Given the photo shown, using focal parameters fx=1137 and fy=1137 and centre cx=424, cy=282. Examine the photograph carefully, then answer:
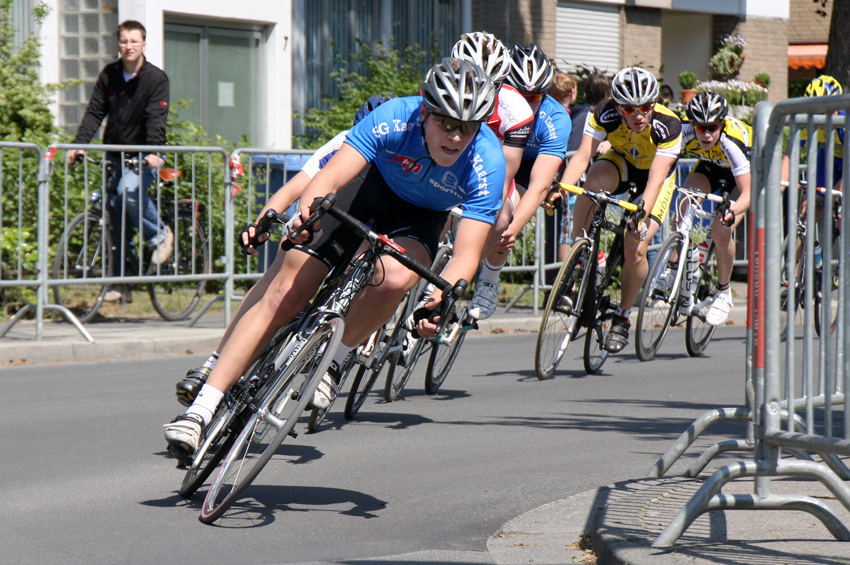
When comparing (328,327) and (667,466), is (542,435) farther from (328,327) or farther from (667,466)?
(328,327)

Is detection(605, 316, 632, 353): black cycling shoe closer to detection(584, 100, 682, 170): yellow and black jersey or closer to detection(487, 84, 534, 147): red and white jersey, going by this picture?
detection(584, 100, 682, 170): yellow and black jersey

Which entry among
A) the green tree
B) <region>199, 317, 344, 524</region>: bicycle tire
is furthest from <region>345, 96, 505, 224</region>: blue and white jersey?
the green tree

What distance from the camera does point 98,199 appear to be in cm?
959

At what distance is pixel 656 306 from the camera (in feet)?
30.0

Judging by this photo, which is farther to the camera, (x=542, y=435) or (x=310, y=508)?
(x=542, y=435)

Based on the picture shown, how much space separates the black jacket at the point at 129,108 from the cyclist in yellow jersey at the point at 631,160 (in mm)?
3923

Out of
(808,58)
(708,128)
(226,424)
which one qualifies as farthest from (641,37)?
(226,424)

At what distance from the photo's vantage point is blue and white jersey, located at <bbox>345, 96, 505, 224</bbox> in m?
4.90

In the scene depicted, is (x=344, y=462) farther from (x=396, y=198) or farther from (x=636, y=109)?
(x=636, y=109)

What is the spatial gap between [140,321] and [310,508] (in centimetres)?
595

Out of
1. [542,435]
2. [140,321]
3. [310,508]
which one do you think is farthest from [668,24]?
[310,508]

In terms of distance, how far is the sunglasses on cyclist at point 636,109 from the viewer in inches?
320

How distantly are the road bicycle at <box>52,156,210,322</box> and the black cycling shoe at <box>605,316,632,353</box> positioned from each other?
3.64 m

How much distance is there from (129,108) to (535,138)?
428cm
